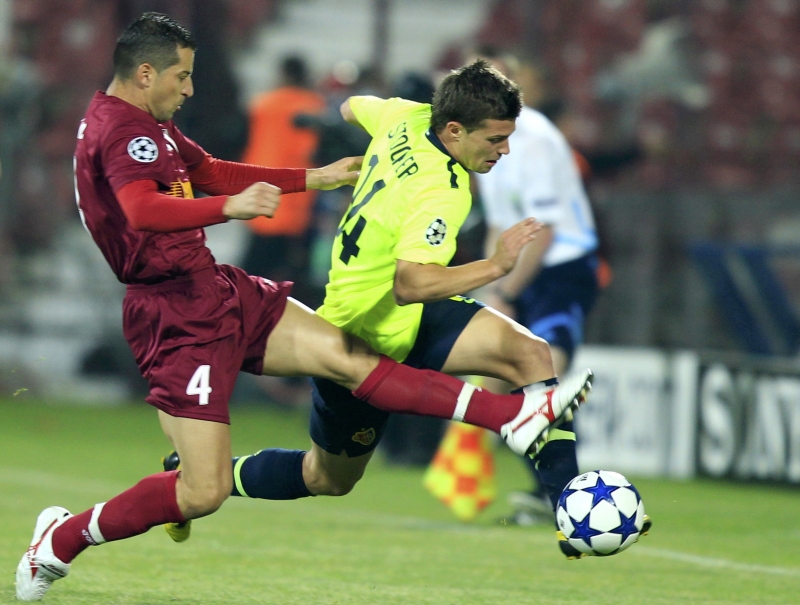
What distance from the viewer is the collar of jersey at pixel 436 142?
500cm

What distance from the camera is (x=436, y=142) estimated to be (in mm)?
5020

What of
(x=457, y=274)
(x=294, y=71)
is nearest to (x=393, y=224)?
(x=457, y=274)

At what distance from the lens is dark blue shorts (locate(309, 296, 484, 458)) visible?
5191 millimetres

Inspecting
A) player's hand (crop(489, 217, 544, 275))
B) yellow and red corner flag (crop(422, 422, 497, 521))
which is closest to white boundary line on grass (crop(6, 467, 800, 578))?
yellow and red corner flag (crop(422, 422, 497, 521))

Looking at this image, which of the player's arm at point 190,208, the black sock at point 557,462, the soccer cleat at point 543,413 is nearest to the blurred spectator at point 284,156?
the black sock at point 557,462

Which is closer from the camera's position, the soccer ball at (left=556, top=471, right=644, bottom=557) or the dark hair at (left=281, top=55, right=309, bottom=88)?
the soccer ball at (left=556, top=471, right=644, bottom=557)

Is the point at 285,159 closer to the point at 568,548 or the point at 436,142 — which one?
the point at 436,142

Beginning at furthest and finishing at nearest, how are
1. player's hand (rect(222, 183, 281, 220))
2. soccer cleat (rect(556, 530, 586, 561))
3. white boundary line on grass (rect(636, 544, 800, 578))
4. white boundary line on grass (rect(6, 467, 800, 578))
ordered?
white boundary line on grass (rect(6, 467, 800, 578)) < white boundary line on grass (rect(636, 544, 800, 578)) < soccer cleat (rect(556, 530, 586, 561)) < player's hand (rect(222, 183, 281, 220))

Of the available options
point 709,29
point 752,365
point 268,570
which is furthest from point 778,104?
point 268,570

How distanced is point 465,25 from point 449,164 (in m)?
12.1

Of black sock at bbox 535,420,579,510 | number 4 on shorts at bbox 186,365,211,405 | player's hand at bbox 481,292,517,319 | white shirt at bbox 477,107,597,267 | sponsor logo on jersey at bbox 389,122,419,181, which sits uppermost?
sponsor logo on jersey at bbox 389,122,419,181

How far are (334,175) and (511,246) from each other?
3.09 ft

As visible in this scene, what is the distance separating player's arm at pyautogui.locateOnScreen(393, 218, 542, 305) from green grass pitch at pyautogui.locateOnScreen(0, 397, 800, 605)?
1084mm

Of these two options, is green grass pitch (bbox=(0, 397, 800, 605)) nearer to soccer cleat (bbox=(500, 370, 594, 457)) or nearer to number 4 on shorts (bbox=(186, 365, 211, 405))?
soccer cleat (bbox=(500, 370, 594, 457))
